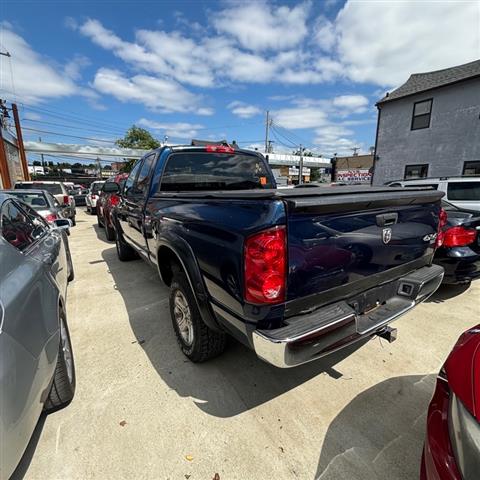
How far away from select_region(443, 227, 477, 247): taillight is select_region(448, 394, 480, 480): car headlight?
123 inches

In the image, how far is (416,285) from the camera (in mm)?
2312

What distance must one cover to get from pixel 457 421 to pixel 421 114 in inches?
661

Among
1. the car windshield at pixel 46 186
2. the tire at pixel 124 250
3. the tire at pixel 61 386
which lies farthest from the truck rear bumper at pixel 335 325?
the car windshield at pixel 46 186

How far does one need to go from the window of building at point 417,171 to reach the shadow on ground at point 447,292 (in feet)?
38.0

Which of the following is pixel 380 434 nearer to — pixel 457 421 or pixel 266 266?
pixel 457 421

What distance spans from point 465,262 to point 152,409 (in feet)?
13.1

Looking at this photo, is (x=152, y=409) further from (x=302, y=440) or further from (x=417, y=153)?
(x=417, y=153)

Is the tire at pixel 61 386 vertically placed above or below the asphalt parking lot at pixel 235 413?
above

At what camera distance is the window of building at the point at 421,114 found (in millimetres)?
13711

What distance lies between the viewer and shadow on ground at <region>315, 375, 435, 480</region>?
5.62ft

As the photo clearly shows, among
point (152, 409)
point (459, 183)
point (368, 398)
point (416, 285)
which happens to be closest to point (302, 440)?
point (368, 398)

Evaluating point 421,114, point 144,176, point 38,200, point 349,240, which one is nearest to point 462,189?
point 349,240

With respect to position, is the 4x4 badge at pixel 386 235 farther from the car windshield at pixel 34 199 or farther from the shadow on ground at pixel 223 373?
the car windshield at pixel 34 199

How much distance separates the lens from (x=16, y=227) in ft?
8.04
